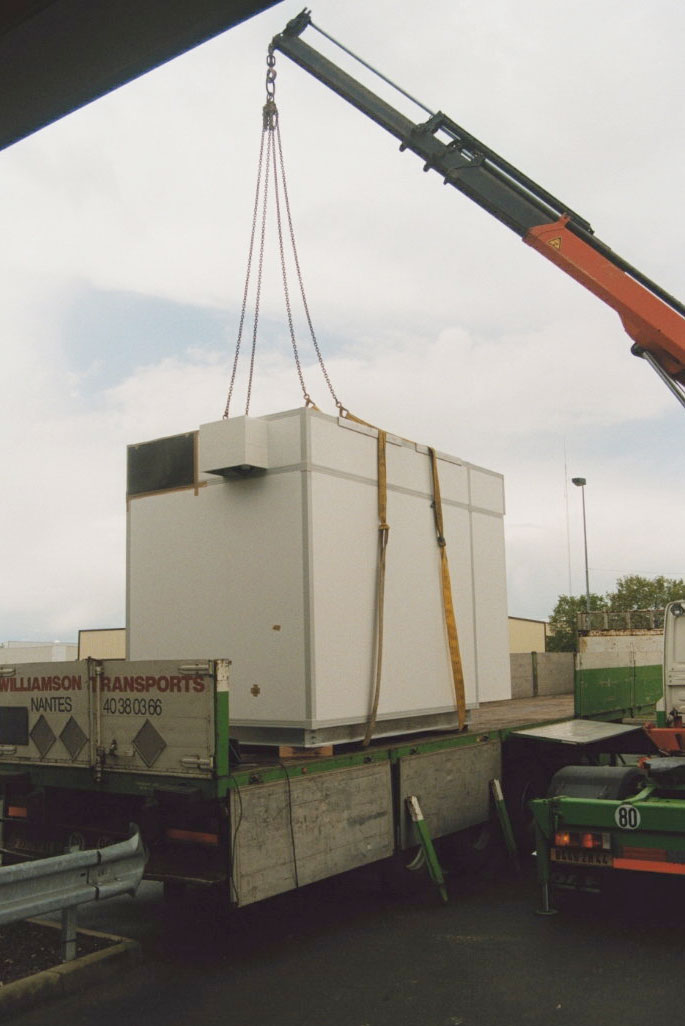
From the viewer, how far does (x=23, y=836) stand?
698 centimetres

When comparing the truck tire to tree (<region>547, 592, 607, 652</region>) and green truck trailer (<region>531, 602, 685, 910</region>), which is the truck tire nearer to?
green truck trailer (<region>531, 602, 685, 910</region>)

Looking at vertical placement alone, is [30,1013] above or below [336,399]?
below

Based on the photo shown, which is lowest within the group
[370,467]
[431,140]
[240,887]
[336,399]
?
[240,887]

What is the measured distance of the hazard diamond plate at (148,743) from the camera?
6020 millimetres

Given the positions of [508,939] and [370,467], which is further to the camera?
[370,467]

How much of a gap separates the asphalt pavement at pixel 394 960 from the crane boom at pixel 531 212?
5.82 meters

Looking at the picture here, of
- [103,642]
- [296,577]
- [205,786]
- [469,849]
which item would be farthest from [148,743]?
[103,642]

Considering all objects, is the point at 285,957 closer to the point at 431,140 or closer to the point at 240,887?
the point at 240,887

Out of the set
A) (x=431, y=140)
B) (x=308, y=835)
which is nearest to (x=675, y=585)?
(x=431, y=140)

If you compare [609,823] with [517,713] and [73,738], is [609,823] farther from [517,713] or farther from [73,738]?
[517,713]

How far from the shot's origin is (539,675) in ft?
52.0

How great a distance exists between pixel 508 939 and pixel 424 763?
1.57 meters

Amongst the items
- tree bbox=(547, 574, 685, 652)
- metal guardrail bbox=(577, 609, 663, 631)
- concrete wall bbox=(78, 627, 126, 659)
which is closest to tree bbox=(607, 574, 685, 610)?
tree bbox=(547, 574, 685, 652)

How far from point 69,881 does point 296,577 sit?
8.54 feet
